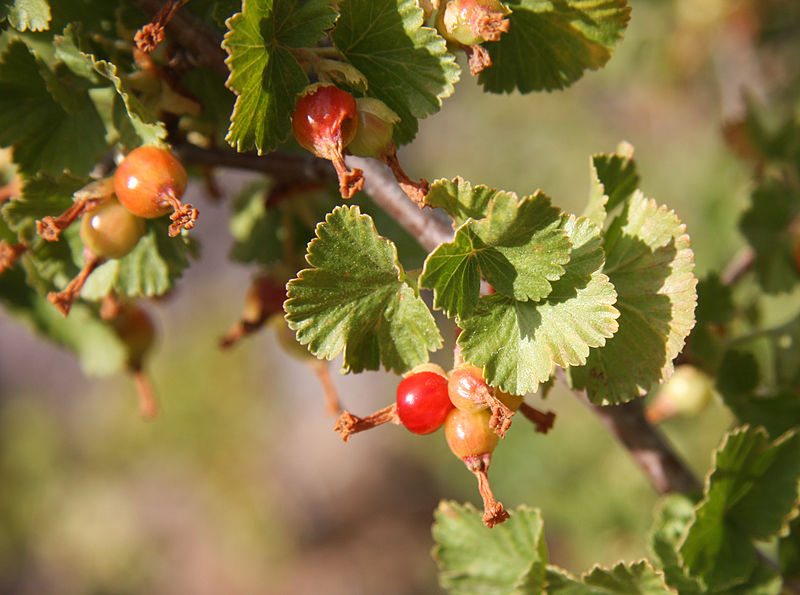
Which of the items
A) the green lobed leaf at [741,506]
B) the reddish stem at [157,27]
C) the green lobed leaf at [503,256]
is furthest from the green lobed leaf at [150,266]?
the green lobed leaf at [741,506]

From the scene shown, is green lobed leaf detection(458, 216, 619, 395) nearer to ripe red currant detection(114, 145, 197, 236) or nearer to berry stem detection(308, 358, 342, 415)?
ripe red currant detection(114, 145, 197, 236)

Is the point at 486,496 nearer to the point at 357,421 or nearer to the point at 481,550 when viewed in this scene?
the point at 357,421

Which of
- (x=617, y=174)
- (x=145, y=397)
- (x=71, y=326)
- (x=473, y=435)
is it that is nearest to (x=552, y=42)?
(x=617, y=174)

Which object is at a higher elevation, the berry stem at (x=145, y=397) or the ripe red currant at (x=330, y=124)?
the ripe red currant at (x=330, y=124)

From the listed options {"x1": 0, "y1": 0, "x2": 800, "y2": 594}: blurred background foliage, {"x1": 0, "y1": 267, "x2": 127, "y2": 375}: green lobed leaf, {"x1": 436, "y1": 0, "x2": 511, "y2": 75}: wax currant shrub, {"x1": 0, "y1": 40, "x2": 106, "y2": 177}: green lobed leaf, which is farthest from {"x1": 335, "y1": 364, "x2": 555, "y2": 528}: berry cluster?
{"x1": 0, "y1": 0, "x2": 800, "y2": 594}: blurred background foliage

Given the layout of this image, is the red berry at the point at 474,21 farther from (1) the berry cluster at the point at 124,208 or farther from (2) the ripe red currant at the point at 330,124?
(1) the berry cluster at the point at 124,208

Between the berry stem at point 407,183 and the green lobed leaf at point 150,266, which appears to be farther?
the green lobed leaf at point 150,266
